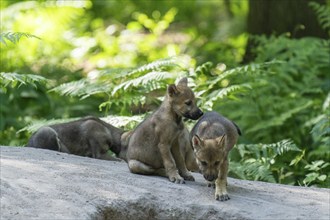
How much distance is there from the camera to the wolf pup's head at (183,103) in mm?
8258

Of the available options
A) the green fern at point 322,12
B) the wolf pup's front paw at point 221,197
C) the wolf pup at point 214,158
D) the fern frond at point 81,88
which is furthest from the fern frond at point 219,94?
the green fern at point 322,12

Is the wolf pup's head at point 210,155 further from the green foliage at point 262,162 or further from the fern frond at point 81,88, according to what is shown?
the fern frond at point 81,88

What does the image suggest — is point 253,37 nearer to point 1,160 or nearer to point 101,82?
point 101,82

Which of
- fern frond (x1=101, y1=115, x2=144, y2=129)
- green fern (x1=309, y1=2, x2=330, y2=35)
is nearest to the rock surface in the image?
fern frond (x1=101, y1=115, x2=144, y2=129)

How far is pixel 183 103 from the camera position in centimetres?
828

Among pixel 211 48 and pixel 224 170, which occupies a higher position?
pixel 224 170

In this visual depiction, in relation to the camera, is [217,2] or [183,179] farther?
[217,2]

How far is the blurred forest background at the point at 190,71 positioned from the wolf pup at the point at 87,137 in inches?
14.8

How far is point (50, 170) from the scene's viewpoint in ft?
24.4

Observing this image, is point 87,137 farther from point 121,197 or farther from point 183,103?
point 121,197

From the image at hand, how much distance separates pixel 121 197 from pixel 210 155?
966 mm

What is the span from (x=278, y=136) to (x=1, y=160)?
5.76 m

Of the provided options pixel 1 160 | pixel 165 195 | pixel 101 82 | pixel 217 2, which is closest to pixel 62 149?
pixel 101 82

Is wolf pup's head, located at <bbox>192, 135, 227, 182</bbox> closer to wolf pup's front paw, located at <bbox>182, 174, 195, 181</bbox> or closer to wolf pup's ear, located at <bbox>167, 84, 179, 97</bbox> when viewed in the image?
wolf pup's front paw, located at <bbox>182, 174, 195, 181</bbox>
